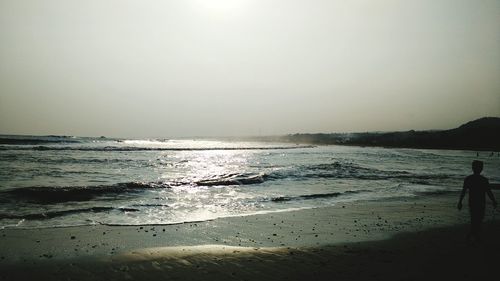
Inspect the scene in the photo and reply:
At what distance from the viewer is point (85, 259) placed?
7.12 meters

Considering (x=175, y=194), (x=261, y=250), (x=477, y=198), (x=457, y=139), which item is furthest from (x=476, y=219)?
(x=457, y=139)

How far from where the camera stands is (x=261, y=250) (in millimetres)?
7750

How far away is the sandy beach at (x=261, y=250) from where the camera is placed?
6324 mm

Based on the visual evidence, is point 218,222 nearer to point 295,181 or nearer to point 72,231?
point 72,231

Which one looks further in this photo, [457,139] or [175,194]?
[457,139]

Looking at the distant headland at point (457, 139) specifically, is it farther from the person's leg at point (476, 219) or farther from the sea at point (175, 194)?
the person's leg at point (476, 219)

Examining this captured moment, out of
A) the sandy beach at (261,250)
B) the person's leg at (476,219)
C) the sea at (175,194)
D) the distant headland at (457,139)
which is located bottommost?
the sea at (175,194)

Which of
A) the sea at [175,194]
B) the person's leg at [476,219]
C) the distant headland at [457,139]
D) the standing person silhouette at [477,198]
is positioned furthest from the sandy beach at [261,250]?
the distant headland at [457,139]

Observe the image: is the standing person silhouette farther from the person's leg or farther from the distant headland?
the distant headland

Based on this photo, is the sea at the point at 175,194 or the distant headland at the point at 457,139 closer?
the sea at the point at 175,194

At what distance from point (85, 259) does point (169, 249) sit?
67.8 inches

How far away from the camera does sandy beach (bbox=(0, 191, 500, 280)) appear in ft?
20.7

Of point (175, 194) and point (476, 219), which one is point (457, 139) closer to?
point (175, 194)

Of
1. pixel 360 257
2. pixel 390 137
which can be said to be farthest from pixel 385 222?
pixel 390 137
